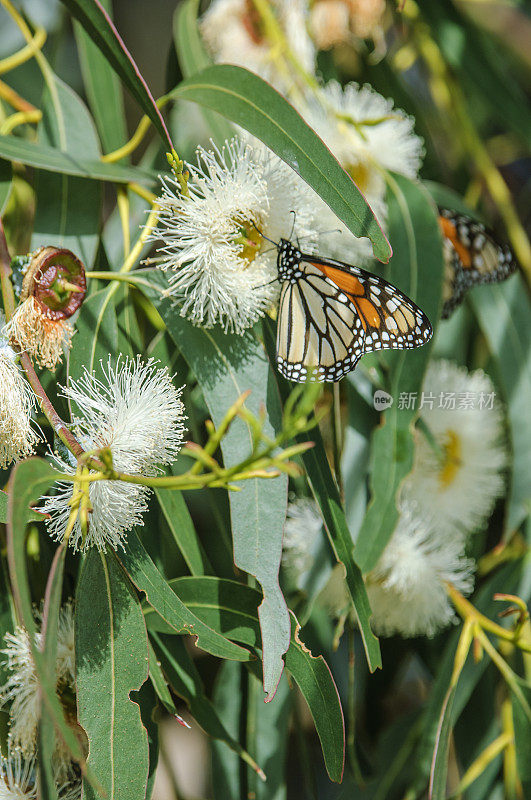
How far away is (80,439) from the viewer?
53 cm

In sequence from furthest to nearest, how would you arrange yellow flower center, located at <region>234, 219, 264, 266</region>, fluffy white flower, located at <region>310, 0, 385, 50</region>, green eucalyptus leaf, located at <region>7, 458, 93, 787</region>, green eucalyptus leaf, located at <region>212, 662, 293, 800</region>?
fluffy white flower, located at <region>310, 0, 385, 50</region> < green eucalyptus leaf, located at <region>212, 662, 293, 800</region> < yellow flower center, located at <region>234, 219, 264, 266</region> < green eucalyptus leaf, located at <region>7, 458, 93, 787</region>

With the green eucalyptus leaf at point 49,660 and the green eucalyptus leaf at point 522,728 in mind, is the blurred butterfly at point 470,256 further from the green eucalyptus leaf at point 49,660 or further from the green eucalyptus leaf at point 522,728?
the green eucalyptus leaf at point 49,660

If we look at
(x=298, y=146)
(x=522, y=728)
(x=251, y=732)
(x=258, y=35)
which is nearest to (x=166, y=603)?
(x=251, y=732)

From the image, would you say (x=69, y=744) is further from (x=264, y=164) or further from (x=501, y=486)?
(x=501, y=486)

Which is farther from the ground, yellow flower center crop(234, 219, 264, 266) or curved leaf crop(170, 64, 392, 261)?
curved leaf crop(170, 64, 392, 261)

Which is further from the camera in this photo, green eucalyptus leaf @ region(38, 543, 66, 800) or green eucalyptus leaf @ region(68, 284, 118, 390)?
green eucalyptus leaf @ region(68, 284, 118, 390)

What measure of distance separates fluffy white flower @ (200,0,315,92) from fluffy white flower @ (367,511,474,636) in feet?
1.98

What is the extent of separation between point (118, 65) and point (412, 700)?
111 cm

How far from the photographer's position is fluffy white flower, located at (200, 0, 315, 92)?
904 mm

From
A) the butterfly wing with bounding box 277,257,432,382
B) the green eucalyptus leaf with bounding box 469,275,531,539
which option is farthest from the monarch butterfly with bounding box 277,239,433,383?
the green eucalyptus leaf with bounding box 469,275,531,539

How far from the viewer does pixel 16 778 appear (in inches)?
22.9

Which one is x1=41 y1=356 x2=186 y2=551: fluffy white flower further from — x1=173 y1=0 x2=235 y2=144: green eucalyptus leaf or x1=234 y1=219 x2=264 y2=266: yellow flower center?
x1=173 y1=0 x2=235 y2=144: green eucalyptus leaf

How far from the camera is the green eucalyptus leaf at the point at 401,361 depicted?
0.67m

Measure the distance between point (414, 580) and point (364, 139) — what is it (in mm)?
507
